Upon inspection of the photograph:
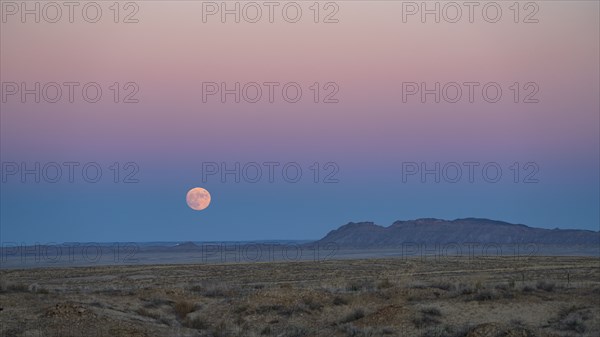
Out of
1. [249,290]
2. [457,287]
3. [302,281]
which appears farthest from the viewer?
[302,281]

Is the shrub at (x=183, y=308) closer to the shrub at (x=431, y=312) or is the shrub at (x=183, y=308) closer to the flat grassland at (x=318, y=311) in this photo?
the flat grassland at (x=318, y=311)

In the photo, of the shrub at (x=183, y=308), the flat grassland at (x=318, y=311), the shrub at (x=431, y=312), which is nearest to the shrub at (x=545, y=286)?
the flat grassland at (x=318, y=311)

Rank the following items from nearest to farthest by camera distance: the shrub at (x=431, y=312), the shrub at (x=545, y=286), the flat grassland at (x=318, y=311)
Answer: the flat grassland at (x=318, y=311) < the shrub at (x=431, y=312) < the shrub at (x=545, y=286)

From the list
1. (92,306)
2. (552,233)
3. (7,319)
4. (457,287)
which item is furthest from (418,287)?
(552,233)

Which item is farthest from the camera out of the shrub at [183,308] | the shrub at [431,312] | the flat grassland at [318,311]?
the shrub at [183,308]

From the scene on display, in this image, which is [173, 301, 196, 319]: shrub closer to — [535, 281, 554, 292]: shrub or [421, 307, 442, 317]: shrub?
[421, 307, 442, 317]: shrub

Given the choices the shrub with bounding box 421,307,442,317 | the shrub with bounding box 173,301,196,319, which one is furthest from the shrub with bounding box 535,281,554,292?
the shrub with bounding box 173,301,196,319

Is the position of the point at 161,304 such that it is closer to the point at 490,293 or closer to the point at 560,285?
the point at 490,293

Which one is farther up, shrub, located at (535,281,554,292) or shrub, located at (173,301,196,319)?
shrub, located at (535,281,554,292)

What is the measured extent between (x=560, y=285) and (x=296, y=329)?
15.7 meters

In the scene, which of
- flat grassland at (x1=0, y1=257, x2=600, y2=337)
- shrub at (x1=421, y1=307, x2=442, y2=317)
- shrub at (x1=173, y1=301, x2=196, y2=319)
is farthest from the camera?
shrub at (x1=173, y1=301, x2=196, y2=319)

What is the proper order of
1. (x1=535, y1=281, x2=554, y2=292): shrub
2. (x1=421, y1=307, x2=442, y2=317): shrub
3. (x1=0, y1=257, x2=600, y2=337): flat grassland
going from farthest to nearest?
(x1=535, y1=281, x2=554, y2=292): shrub
(x1=421, y1=307, x2=442, y2=317): shrub
(x1=0, y1=257, x2=600, y2=337): flat grassland

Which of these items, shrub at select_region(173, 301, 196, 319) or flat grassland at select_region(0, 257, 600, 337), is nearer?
flat grassland at select_region(0, 257, 600, 337)

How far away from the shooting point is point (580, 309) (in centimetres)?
2823
